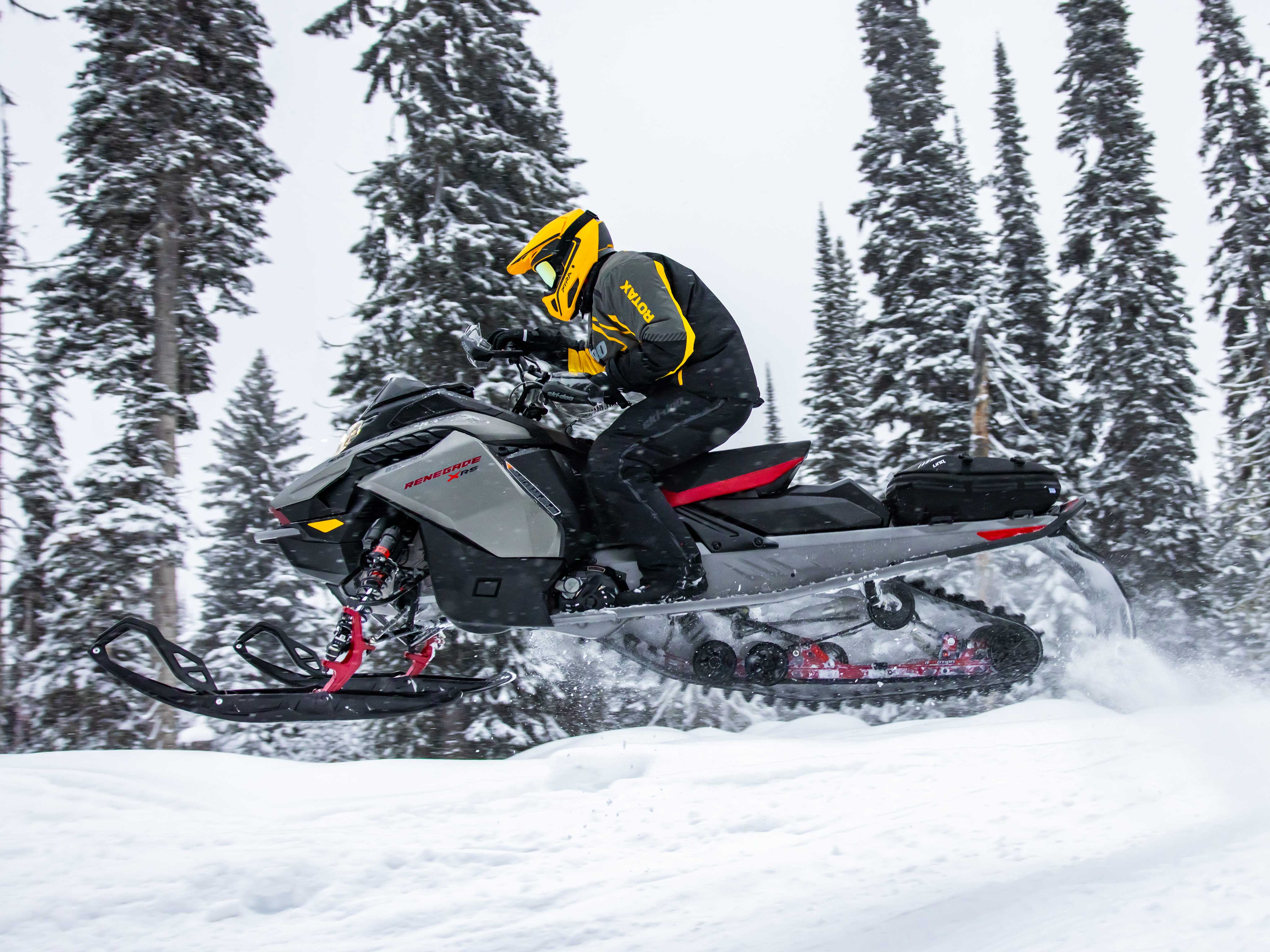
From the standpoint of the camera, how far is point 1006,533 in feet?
13.5

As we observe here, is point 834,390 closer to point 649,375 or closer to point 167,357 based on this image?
point 167,357

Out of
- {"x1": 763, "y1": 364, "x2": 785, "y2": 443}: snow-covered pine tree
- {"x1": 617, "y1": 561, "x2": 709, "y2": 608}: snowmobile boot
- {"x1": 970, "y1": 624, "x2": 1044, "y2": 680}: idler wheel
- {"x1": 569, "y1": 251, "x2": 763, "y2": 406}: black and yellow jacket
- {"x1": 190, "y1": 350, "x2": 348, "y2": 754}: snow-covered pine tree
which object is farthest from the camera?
{"x1": 763, "y1": 364, "x2": 785, "y2": 443}: snow-covered pine tree

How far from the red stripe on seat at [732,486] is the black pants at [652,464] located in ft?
0.47

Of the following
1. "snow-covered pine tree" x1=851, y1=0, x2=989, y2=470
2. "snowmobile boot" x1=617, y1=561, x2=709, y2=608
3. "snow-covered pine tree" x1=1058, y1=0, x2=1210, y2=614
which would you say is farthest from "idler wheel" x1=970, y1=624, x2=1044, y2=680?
"snow-covered pine tree" x1=1058, y1=0, x2=1210, y2=614

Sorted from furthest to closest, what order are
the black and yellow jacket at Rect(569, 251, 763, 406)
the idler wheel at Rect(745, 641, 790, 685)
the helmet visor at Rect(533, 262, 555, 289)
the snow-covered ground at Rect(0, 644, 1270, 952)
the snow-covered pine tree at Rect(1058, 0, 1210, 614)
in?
1. the snow-covered pine tree at Rect(1058, 0, 1210, 614)
2. the idler wheel at Rect(745, 641, 790, 685)
3. the helmet visor at Rect(533, 262, 555, 289)
4. the black and yellow jacket at Rect(569, 251, 763, 406)
5. the snow-covered ground at Rect(0, 644, 1270, 952)

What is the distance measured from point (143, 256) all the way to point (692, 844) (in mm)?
10275

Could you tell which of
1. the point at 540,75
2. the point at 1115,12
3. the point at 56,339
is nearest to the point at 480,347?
the point at 540,75

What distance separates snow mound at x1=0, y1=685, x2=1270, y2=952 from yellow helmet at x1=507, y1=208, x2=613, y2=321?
2201 mm

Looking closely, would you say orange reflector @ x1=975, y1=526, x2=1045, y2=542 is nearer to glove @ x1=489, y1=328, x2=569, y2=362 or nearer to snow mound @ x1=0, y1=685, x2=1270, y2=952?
snow mound @ x1=0, y1=685, x2=1270, y2=952

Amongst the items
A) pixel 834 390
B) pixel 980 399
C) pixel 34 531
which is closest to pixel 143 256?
pixel 34 531

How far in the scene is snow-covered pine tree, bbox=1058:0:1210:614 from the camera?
1433 cm

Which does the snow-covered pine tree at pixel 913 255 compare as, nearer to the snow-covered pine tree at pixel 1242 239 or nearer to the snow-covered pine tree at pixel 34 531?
the snow-covered pine tree at pixel 1242 239

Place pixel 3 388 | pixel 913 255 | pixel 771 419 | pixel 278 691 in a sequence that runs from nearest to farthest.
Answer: pixel 278 691
pixel 3 388
pixel 913 255
pixel 771 419

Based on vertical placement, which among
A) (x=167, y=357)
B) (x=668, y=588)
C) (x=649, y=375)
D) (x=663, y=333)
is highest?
(x=167, y=357)
